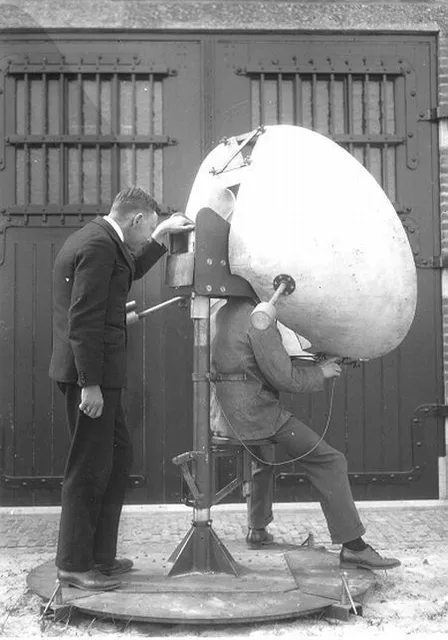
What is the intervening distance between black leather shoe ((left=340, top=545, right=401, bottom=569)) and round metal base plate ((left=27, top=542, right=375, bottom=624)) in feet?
0.12

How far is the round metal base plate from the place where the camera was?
3426 millimetres

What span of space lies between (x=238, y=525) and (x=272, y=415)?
1718mm

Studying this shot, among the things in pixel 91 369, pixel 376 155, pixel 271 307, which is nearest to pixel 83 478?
pixel 91 369

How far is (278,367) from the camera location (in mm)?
3787

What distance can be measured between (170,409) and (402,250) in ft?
8.83

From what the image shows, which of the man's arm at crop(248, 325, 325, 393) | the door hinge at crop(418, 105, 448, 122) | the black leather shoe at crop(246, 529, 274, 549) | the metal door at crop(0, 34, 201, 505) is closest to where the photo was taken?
the man's arm at crop(248, 325, 325, 393)

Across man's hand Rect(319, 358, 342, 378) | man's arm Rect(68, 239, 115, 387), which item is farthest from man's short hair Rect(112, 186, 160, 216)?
man's hand Rect(319, 358, 342, 378)

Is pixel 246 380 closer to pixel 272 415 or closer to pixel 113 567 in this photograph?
pixel 272 415

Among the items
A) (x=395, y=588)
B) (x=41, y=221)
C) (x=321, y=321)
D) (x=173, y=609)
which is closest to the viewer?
(x=173, y=609)

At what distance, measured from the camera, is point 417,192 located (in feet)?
20.0

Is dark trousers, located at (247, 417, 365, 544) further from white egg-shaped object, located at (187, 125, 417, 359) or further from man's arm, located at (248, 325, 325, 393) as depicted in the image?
white egg-shaped object, located at (187, 125, 417, 359)

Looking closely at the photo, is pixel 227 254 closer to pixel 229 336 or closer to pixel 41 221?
pixel 229 336

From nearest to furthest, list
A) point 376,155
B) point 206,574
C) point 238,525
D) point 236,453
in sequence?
point 206,574 → point 236,453 → point 238,525 → point 376,155

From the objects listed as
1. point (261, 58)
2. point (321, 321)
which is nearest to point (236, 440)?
point (321, 321)
